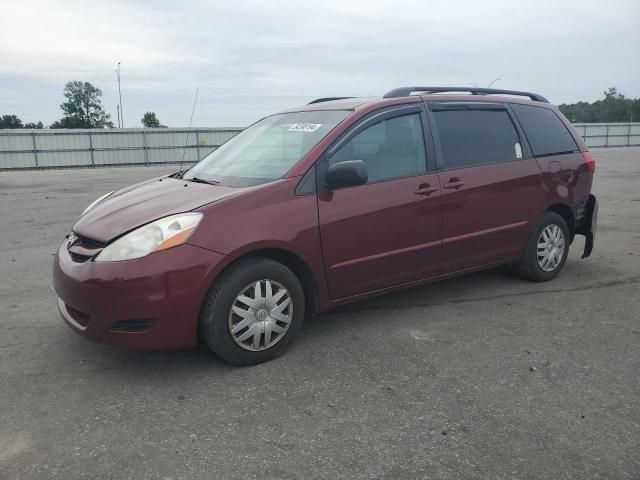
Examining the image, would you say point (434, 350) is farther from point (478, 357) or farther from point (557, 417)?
point (557, 417)

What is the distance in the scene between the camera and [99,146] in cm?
2658

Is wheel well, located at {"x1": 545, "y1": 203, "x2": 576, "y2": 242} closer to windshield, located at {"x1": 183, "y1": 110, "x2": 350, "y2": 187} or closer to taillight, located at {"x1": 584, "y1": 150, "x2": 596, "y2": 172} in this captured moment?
taillight, located at {"x1": 584, "y1": 150, "x2": 596, "y2": 172}

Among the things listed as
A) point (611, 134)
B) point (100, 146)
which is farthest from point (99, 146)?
point (611, 134)

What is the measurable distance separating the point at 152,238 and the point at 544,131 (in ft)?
12.5

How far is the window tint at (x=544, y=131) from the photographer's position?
505 cm

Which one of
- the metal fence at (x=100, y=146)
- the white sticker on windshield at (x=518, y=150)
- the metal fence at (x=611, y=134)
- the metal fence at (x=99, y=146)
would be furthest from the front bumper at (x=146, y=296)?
the metal fence at (x=611, y=134)

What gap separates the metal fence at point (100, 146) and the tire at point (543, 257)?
2004cm

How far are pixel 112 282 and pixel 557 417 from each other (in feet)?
8.18

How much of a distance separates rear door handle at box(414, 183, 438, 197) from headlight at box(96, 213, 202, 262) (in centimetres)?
169

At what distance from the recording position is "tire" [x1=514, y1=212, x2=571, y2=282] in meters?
5.00


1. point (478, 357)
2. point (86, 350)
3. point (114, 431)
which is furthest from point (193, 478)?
point (478, 357)

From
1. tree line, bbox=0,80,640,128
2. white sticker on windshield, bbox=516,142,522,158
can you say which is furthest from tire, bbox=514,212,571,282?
tree line, bbox=0,80,640,128

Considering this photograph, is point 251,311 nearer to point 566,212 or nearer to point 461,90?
point 461,90

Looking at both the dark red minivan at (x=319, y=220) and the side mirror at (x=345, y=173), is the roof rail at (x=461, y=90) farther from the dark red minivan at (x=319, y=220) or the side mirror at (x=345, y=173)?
the side mirror at (x=345, y=173)
